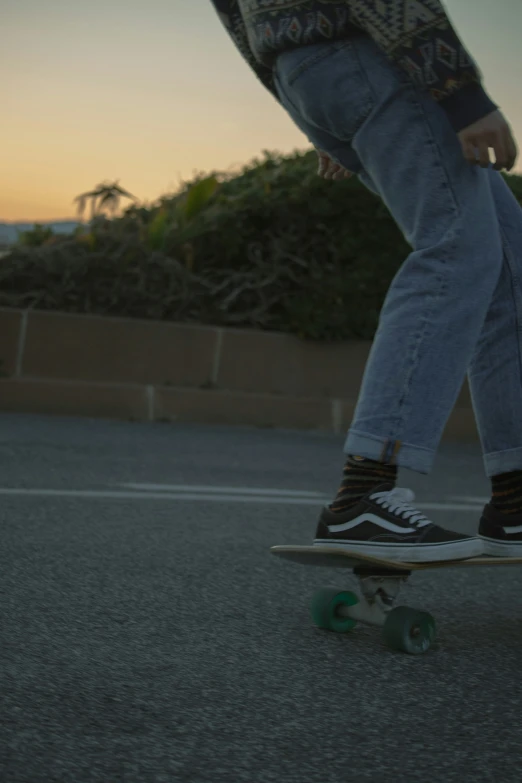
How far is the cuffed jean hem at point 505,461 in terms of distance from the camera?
7.95 feet

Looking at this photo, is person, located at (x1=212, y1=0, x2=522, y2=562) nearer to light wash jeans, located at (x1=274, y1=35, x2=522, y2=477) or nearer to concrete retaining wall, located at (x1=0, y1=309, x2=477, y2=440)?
light wash jeans, located at (x1=274, y1=35, x2=522, y2=477)

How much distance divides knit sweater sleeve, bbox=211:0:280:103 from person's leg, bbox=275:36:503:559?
0.22m

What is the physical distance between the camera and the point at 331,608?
2.26m

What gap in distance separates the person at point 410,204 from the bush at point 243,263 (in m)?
5.25

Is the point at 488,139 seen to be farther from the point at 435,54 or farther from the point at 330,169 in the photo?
the point at 330,169

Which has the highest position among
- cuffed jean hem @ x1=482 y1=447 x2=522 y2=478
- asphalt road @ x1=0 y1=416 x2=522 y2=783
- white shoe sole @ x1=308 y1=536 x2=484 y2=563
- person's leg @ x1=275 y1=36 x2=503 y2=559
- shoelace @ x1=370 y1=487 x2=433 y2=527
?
person's leg @ x1=275 y1=36 x2=503 y2=559

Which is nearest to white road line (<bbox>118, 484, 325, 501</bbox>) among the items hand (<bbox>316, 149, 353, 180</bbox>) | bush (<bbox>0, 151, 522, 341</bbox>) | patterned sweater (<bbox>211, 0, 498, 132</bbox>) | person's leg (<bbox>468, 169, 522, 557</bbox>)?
hand (<bbox>316, 149, 353, 180</bbox>)

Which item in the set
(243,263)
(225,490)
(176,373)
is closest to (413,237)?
(225,490)

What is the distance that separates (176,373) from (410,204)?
5.21 meters

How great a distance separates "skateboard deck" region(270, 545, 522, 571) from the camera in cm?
216

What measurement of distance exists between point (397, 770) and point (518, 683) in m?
0.52

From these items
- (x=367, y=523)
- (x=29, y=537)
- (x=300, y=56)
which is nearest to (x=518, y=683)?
(x=367, y=523)

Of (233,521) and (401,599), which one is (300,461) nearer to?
(233,521)

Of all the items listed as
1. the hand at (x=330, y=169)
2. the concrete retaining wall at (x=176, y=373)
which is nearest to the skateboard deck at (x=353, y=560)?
the hand at (x=330, y=169)
